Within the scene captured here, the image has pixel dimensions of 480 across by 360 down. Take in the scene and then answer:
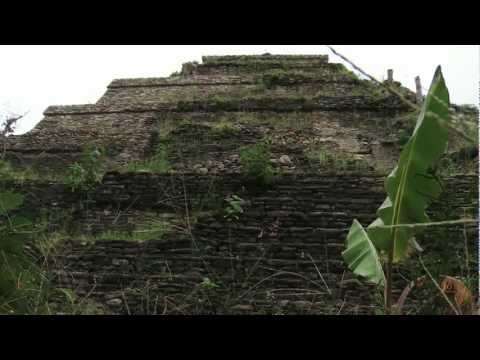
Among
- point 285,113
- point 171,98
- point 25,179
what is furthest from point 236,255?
point 171,98

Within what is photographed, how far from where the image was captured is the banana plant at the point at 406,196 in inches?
116

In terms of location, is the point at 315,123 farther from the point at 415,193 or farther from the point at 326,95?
the point at 415,193

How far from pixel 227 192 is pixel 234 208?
66 centimetres

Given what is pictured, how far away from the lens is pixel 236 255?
234 inches

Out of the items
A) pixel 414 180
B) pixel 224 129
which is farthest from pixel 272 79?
pixel 414 180

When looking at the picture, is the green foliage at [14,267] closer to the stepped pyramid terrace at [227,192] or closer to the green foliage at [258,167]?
the stepped pyramid terrace at [227,192]

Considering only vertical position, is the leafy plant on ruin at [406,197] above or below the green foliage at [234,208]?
above

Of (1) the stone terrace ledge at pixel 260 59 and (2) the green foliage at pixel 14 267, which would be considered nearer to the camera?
(2) the green foliage at pixel 14 267

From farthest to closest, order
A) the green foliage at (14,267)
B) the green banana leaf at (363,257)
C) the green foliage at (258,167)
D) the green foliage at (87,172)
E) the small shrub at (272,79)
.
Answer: the small shrub at (272,79), the green foliage at (87,172), the green foliage at (258,167), the green banana leaf at (363,257), the green foliage at (14,267)

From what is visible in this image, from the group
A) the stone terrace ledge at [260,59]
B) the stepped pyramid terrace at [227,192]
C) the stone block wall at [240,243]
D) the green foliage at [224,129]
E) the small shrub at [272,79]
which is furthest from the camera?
the stone terrace ledge at [260,59]

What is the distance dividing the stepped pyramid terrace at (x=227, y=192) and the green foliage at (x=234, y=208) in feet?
0.07

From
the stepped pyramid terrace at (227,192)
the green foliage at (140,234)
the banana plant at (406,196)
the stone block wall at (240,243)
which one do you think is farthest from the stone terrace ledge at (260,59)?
the banana plant at (406,196)

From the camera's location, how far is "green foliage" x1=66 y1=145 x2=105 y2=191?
8.17 meters

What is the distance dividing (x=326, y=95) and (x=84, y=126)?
530 cm
